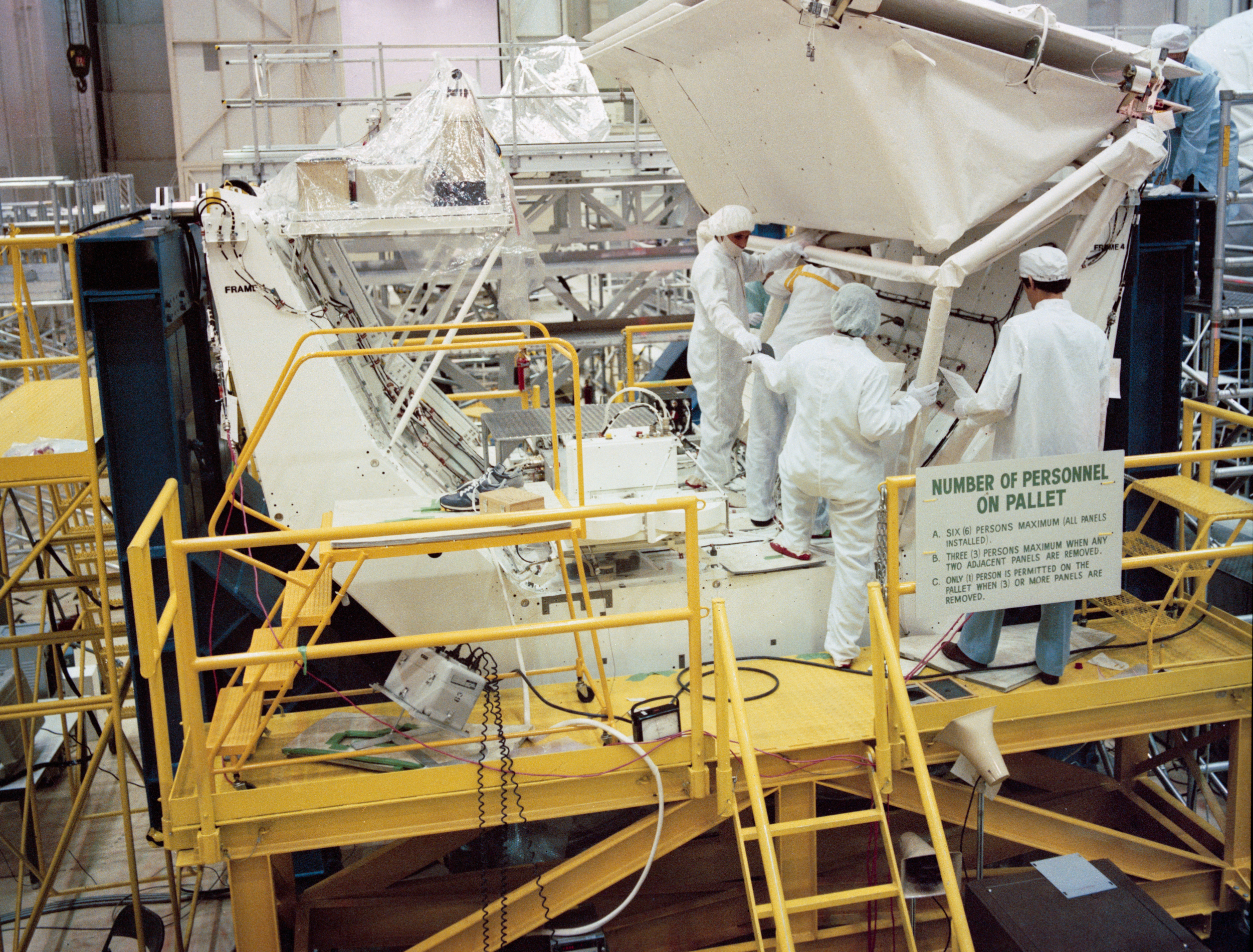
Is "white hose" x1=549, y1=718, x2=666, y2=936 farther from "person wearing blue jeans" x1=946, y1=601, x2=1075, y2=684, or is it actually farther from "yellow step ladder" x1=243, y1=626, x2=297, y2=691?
"person wearing blue jeans" x1=946, y1=601, x2=1075, y2=684

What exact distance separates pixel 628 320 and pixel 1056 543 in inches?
291

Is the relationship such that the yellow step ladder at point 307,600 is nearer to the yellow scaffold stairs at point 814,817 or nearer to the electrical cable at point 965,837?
the yellow scaffold stairs at point 814,817

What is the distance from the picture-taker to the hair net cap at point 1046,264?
184 inches

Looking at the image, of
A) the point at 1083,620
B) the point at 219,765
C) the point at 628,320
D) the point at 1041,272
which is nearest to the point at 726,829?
the point at 1083,620

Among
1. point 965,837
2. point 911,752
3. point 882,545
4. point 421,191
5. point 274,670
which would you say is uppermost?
point 421,191

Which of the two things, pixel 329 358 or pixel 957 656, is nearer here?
pixel 329 358

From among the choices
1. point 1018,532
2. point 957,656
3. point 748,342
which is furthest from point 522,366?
point 1018,532

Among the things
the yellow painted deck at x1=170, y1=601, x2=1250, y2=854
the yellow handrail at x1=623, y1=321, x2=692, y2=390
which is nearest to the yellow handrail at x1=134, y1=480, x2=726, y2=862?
the yellow painted deck at x1=170, y1=601, x2=1250, y2=854

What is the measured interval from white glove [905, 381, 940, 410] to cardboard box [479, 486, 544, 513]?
186 centimetres

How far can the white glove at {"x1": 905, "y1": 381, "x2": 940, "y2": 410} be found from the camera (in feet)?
16.4

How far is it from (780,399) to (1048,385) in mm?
1695

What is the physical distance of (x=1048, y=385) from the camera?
4734 millimetres

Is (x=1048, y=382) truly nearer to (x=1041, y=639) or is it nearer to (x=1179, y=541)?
(x=1041, y=639)

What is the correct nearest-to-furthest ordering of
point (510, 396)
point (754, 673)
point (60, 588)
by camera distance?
point (754, 673) → point (60, 588) → point (510, 396)
